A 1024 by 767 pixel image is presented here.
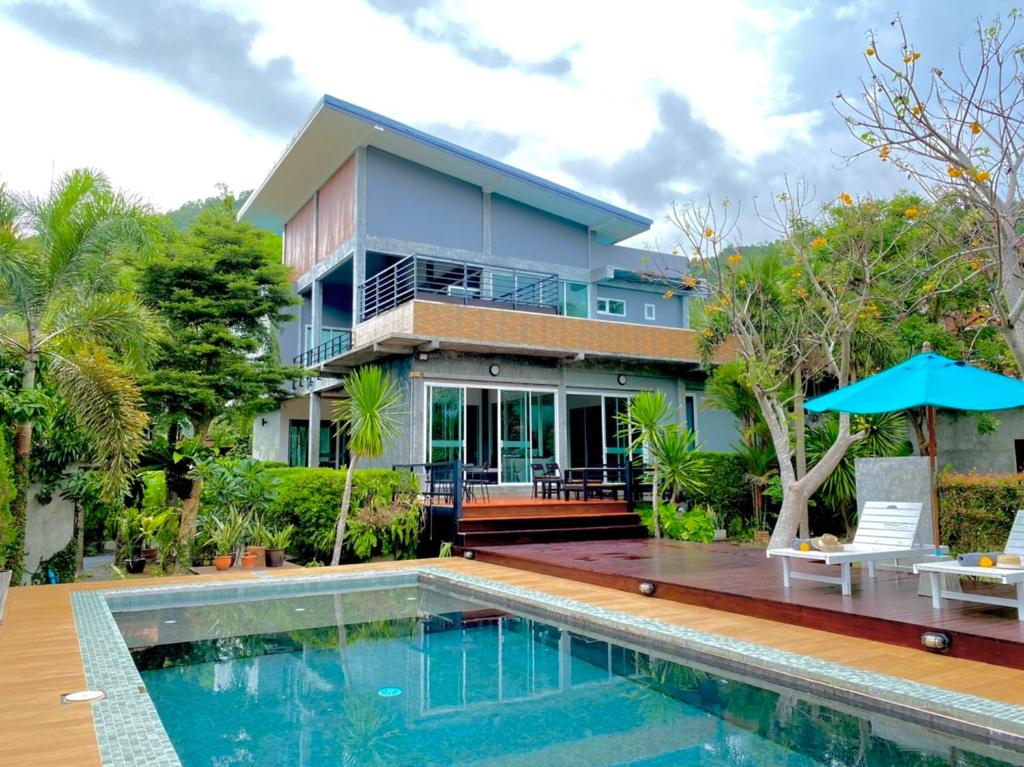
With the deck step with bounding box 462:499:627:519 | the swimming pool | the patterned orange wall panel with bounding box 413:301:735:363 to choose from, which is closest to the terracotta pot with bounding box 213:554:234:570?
the swimming pool

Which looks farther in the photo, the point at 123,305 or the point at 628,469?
the point at 628,469

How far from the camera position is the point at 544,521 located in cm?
1255

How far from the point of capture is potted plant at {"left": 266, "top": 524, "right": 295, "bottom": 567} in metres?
11.3

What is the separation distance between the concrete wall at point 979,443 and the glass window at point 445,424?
966cm

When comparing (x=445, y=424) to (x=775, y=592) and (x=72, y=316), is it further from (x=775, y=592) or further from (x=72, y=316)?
(x=775, y=592)

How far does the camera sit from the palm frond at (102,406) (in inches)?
343

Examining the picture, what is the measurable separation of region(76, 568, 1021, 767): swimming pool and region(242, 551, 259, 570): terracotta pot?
3.07m

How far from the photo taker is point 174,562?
36.3 feet

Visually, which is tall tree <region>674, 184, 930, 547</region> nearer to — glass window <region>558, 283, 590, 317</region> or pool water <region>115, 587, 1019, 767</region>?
pool water <region>115, 587, 1019, 767</region>

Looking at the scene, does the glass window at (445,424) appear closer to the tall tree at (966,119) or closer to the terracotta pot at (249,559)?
the terracotta pot at (249,559)

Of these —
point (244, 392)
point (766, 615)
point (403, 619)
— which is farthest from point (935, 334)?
point (244, 392)

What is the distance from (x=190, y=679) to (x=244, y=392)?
789cm

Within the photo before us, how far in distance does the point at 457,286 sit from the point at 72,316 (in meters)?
8.51

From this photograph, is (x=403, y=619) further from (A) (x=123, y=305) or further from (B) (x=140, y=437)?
(A) (x=123, y=305)
